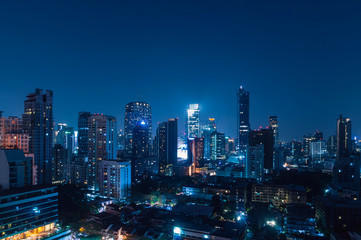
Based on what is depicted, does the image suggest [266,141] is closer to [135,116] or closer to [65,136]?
[135,116]

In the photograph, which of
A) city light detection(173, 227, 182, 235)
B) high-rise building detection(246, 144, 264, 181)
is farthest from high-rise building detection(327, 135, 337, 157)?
city light detection(173, 227, 182, 235)

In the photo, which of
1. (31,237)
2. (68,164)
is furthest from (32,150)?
(31,237)

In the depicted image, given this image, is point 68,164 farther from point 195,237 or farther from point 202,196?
point 195,237

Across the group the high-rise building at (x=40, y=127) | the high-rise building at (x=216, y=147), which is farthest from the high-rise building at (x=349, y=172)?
the high-rise building at (x=216, y=147)

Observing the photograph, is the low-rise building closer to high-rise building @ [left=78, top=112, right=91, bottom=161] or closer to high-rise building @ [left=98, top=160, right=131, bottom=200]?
high-rise building @ [left=98, top=160, right=131, bottom=200]

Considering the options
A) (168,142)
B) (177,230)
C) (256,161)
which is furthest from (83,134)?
(177,230)

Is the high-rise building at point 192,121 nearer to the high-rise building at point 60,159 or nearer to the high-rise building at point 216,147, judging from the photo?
the high-rise building at point 216,147
